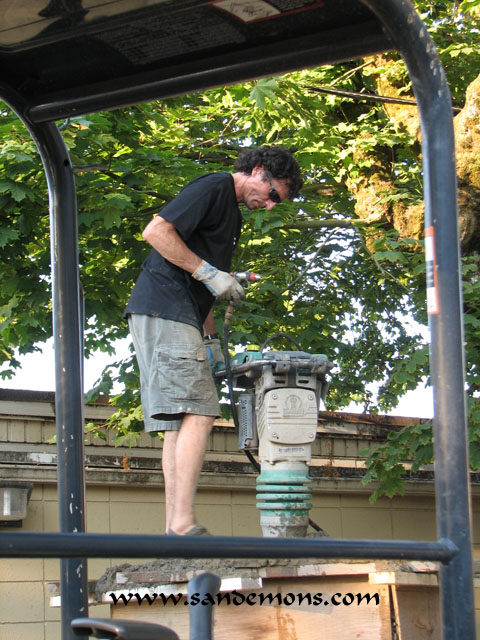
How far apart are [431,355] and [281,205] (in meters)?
7.11

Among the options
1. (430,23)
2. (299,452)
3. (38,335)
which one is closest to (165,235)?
(299,452)

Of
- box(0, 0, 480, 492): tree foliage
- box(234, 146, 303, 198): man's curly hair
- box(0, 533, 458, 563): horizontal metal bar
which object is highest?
box(0, 0, 480, 492): tree foliage

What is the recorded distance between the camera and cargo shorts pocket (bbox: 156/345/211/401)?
328 cm

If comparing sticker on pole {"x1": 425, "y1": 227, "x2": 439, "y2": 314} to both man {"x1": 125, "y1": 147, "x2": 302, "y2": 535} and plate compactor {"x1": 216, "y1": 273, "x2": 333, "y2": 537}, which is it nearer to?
man {"x1": 125, "y1": 147, "x2": 302, "y2": 535}

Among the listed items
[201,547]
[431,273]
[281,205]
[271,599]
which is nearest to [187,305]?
[271,599]

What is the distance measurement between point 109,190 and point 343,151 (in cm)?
242

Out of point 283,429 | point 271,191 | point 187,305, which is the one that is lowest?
point 283,429

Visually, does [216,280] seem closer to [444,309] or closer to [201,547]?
[444,309]

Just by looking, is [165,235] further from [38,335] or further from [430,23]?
[430,23]

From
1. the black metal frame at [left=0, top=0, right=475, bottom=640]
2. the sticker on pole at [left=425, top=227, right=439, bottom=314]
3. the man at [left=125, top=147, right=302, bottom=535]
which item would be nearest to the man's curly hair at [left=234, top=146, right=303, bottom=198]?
the man at [left=125, top=147, right=302, bottom=535]

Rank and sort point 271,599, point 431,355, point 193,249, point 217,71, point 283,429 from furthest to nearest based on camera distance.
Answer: point 283,429 < point 193,249 < point 271,599 < point 217,71 < point 431,355

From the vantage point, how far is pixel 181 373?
3299 millimetres

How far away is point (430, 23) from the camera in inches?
330

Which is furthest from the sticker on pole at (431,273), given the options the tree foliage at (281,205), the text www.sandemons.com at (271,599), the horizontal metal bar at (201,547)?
the tree foliage at (281,205)
